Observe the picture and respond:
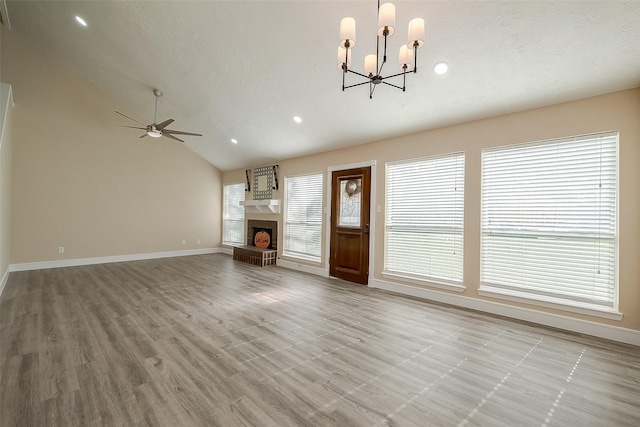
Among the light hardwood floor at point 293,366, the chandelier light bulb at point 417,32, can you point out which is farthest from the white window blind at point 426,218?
the chandelier light bulb at point 417,32

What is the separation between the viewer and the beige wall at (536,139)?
2826 mm

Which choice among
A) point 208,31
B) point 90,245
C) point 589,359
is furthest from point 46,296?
point 589,359

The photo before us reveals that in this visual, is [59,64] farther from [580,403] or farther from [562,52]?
[580,403]

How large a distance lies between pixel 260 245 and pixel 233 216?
179cm

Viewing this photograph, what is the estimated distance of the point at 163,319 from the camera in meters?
3.26

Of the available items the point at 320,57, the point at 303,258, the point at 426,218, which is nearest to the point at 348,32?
the point at 320,57

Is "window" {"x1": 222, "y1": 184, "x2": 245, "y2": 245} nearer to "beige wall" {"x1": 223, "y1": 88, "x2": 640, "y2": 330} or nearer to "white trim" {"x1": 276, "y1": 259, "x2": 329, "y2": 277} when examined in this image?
"white trim" {"x1": 276, "y1": 259, "x2": 329, "y2": 277}

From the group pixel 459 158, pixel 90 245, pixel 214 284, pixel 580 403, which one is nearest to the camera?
pixel 580 403

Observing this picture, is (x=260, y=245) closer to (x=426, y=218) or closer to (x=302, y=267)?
(x=302, y=267)

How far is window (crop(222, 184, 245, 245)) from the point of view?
8.35 metres

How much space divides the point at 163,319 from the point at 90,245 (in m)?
4.69

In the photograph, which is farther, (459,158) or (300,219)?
(300,219)

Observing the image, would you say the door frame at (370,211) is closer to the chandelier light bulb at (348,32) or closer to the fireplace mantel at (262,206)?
the fireplace mantel at (262,206)

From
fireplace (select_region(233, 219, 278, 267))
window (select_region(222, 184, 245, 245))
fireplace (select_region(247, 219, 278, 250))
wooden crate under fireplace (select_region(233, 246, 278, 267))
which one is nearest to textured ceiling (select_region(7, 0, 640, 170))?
fireplace (select_region(247, 219, 278, 250))
